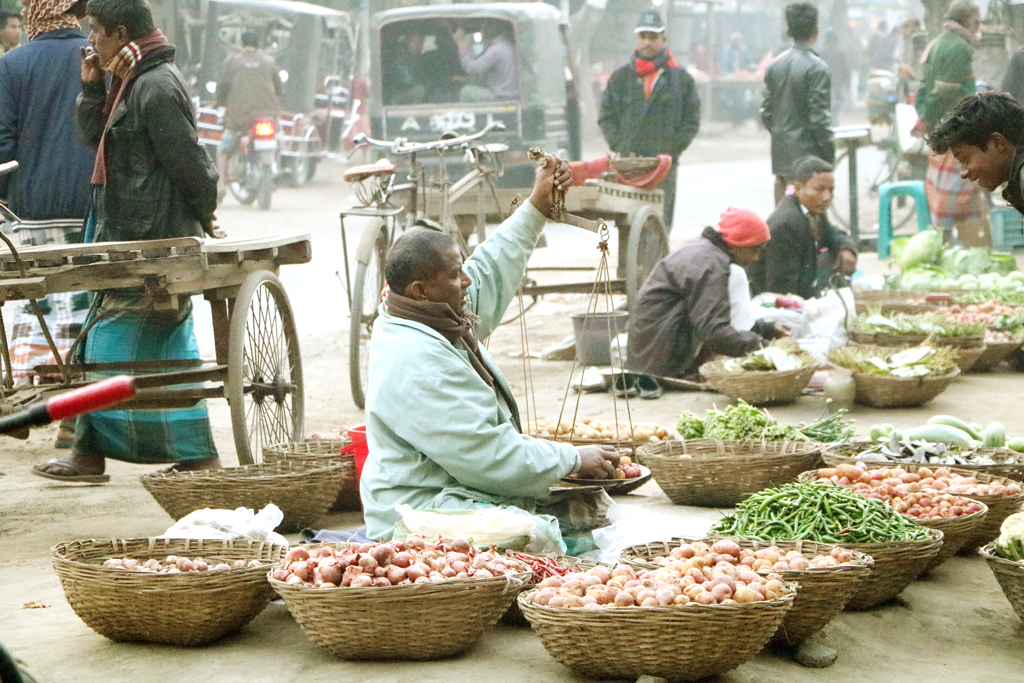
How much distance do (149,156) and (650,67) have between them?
17.3ft

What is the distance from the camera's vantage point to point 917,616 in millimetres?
3430

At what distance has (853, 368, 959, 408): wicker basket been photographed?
20.1 feet

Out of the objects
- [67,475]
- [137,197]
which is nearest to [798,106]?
[137,197]

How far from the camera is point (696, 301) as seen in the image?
6.43 metres

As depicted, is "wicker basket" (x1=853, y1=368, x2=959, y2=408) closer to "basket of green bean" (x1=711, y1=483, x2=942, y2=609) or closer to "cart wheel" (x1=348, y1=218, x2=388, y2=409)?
"cart wheel" (x1=348, y1=218, x2=388, y2=409)

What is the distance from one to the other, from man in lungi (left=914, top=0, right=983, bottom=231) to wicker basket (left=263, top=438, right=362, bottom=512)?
25.0 ft

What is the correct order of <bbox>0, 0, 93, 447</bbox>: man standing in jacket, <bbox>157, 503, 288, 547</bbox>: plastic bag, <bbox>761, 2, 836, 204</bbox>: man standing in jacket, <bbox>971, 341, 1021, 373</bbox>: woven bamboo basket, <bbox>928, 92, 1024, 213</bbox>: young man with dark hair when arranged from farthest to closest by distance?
<bbox>761, 2, 836, 204</bbox>: man standing in jacket, <bbox>971, 341, 1021, 373</bbox>: woven bamboo basket, <bbox>0, 0, 93, 447</bbox>: man standing in jacket, <bbox>928, 92, 1024, 213</bbox>: young man with dark hair, <bbox>157, 503, 288, 547</bbox>: plastic bag

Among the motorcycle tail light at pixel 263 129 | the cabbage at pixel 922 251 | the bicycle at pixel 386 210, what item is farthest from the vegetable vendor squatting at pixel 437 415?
the motorcycle tail light at pixel 263 129

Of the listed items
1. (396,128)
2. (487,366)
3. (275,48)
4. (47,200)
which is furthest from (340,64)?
(487,366)

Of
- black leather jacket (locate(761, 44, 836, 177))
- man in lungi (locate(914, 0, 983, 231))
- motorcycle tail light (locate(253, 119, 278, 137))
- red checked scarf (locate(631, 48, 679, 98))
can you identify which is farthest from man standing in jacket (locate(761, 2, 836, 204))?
motorcycle tail light (locate(253, 119, 278, 137))

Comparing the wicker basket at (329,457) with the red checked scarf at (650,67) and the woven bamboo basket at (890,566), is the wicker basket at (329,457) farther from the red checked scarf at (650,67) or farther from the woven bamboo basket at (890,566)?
the red checked scarf at (650,67)

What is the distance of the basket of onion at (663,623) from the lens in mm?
2699

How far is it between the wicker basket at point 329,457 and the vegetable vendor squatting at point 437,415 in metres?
0.91

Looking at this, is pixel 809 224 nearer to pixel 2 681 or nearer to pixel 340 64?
pixel 2 681
